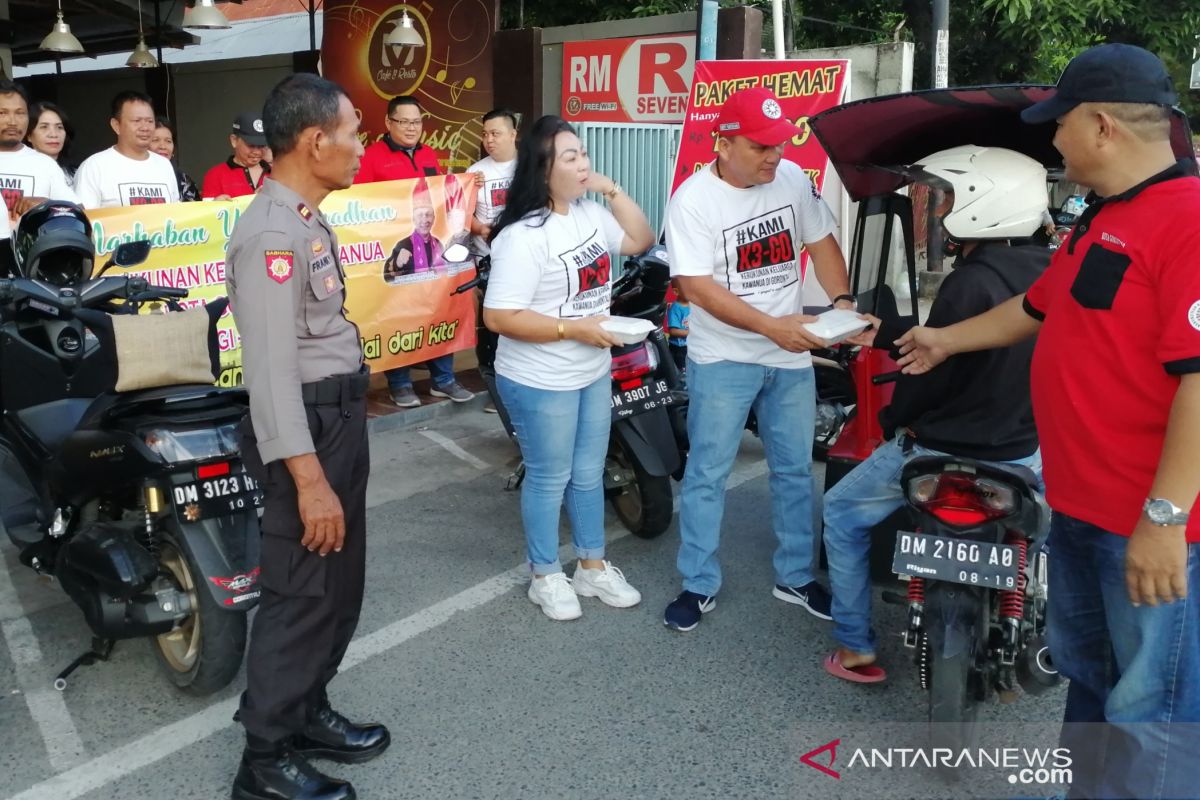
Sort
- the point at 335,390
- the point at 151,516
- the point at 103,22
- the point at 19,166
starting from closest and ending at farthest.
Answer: the point at 335,390, the point at 151,516, the point at 19,166, the point at 103,22

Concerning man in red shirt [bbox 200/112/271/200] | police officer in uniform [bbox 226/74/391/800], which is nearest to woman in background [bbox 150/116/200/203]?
man in red shirt [bbox 200/112/271/200]

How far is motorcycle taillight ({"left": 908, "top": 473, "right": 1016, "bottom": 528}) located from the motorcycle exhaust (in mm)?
470

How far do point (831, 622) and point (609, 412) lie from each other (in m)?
1.15

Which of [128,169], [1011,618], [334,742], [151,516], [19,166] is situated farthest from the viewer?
[128,169]

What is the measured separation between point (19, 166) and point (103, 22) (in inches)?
413

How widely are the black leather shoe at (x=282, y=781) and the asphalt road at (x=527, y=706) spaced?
135 mm

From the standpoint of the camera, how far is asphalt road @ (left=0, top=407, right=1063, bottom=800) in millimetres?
3061

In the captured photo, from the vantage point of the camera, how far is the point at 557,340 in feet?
12.6

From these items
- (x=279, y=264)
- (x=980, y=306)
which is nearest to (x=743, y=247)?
(x=980, y=306)

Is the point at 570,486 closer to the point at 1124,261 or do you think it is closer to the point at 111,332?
the point at 111,332

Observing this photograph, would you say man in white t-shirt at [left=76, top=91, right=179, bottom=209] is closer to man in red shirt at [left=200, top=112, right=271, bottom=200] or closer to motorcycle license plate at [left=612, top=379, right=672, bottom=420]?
man in red shirt at [left=200, top=112, right=271, bottom=200]

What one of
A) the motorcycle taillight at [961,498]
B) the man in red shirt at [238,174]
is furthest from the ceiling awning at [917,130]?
the man in red shirt at [238,174]

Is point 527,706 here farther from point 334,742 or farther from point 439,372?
point 439,372

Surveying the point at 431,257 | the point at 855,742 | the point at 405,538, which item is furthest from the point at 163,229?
the point at 855,742
